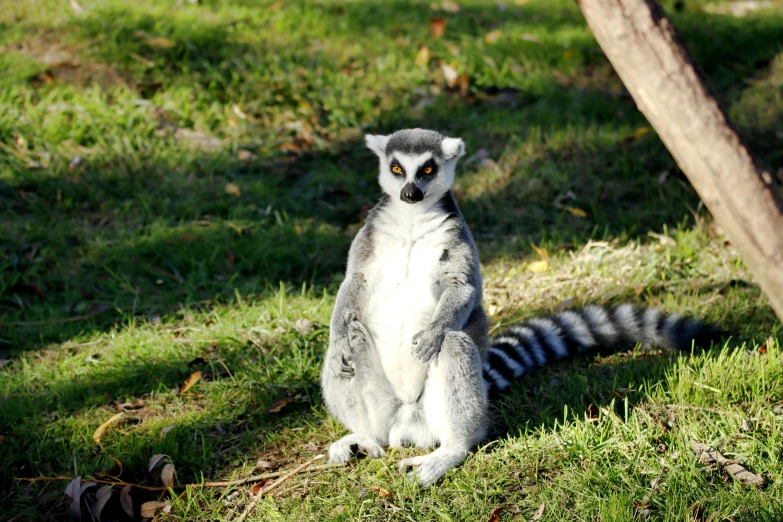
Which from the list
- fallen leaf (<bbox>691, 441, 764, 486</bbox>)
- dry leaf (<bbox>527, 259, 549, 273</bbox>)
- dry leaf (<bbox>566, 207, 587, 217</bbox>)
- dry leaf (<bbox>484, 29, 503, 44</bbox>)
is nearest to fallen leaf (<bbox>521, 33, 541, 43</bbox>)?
dry leaf (<bbox>484, 29, 503, 44</bbox>)

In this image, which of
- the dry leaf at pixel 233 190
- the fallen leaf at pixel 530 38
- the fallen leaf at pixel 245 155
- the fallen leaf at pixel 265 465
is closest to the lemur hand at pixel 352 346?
the fallen leaf at pixel 265 465

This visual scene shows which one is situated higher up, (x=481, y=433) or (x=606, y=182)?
(x=606, y=182)

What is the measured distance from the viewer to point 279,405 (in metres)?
3.56

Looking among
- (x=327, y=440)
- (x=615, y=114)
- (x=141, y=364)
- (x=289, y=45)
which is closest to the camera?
(x=327, y=440)

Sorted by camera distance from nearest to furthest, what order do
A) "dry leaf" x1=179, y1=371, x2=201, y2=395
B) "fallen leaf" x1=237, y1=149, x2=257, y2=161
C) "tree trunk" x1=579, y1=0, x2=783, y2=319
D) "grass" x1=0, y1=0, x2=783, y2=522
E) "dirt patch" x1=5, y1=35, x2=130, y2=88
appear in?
"tree trunk" x1=579, y1=0, x2=783, y2=319 < "grass" x1=0, y1=0, x2=783, y2=522 < "dry leaf" x1=179, y1=371, x2=201, y2=395 < "fallen leaf" x1=237, y1=149, x2=257, y2=161 < "dirt patch" x1=5, y1=35, x2=130, y2=88

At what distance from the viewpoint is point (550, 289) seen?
4.54 m

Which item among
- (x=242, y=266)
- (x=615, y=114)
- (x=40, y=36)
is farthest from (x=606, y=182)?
(x=40, y=36)

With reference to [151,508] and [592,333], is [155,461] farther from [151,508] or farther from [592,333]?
[592,333]

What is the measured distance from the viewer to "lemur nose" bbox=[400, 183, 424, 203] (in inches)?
121

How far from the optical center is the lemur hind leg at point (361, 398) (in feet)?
10.3

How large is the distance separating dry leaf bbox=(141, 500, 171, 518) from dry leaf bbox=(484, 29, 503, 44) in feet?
18.2

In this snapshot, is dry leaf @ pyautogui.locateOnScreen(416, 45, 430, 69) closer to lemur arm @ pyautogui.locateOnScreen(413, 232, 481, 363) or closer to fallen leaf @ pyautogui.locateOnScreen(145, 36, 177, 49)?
fallen leaf @ pyautogui.locateOnScreen(145, 36, 177, 49)

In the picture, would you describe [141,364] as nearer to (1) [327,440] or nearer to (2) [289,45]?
(1) [327,440]

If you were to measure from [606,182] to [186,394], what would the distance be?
343 centimetres
